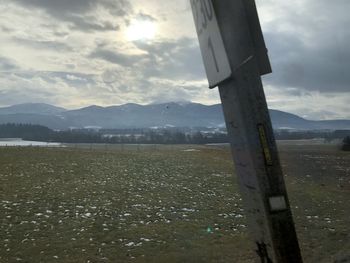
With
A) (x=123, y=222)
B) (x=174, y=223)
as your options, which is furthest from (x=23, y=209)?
(x=174, y=223)

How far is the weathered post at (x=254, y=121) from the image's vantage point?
1.80 metres

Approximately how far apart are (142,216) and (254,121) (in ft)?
49.6

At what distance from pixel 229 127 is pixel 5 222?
14.5 metres

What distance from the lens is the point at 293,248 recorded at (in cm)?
184

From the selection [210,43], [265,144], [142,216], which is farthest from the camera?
[142,216]

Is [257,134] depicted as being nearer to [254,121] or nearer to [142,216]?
[254,121]

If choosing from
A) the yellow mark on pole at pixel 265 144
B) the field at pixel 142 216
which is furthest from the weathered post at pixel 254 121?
the field at pixel 142 216

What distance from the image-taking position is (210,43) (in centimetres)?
202

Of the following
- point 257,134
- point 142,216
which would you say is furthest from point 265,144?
point 142,216

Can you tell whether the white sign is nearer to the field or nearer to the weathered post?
the weathered post

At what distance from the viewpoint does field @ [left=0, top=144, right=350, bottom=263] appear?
11.7 metres

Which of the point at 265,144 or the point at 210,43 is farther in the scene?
the point at 210,43

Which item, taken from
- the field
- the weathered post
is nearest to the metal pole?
the weathered post

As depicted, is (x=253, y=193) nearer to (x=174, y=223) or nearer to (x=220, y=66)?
(x=220, y=66)
